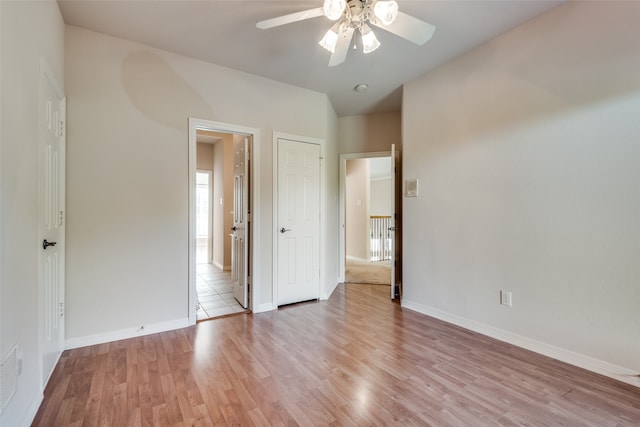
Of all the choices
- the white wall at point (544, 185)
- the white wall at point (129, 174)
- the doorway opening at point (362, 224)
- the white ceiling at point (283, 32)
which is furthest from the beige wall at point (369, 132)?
the white wall at point (129, 174)

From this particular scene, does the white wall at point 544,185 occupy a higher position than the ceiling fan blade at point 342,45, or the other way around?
→ the ceiling fan blade at point 342,45

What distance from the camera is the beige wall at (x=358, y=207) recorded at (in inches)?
259

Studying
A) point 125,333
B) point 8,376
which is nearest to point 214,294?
point 125,333

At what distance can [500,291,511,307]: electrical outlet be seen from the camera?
2.52 metres

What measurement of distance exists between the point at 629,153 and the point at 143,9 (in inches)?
144

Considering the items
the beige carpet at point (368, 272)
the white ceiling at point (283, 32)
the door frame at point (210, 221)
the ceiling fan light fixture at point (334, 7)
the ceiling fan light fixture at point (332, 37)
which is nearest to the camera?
the ceiling fan light fixture at point (334, 7)

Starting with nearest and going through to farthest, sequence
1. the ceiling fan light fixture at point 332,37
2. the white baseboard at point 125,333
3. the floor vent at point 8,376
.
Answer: the floor vent at point 8,376, the ceiling fan light fixture at point 332,37, the white baseboard at point 125,333

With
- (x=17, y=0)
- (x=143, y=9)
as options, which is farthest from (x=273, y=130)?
(x=17, y=0)

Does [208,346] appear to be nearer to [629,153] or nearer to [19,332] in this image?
[19,332]

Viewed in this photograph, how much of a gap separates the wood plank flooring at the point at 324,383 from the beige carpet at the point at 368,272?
6.48 feet

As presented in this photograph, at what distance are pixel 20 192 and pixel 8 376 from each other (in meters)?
A: 0.89

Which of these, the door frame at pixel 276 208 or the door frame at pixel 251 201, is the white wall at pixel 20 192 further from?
the door frame at pixel 276 208

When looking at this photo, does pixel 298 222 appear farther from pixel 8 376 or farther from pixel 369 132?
pixel 8 376

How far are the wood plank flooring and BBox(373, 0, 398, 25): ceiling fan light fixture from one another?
231 centimetres
